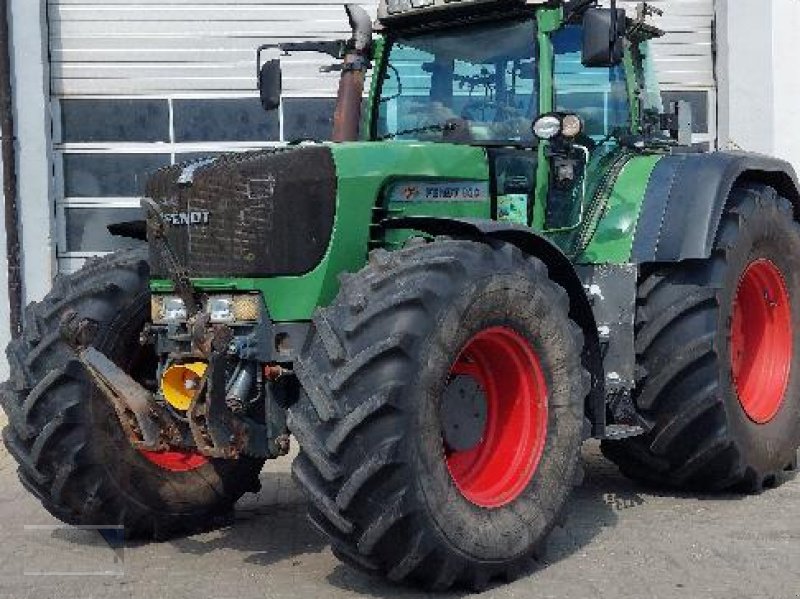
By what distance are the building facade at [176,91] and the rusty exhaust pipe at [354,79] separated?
4798 mm

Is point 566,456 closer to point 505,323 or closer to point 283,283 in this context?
point 505,323

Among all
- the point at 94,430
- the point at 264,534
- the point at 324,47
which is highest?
the point at 324,47

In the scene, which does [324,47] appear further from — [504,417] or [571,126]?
[504,417]

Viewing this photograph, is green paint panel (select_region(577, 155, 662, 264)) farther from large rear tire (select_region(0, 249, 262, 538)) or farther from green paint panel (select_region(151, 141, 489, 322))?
large rear tire (select_region(0, 249, 262, 538))

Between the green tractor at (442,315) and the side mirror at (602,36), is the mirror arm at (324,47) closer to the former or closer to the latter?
the green tractor at (442,315)

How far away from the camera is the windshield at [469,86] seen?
561 cm

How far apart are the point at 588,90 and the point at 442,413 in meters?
2.14

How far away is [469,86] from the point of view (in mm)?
5746

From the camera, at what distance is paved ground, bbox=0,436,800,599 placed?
450 cm

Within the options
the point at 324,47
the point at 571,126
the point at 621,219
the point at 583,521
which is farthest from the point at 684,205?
the point at 324,47

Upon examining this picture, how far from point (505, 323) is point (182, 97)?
720 cm

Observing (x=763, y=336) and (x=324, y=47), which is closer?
(x=324, y=47)

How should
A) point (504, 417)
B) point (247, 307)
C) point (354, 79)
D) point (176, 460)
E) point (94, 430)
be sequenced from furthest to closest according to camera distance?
point (354, 79)
point (176, 460)
point (94, 430)
point (504, 417)
point (247, 307)

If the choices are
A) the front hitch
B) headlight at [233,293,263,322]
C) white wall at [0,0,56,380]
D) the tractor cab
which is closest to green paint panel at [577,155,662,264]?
the tractor cab
